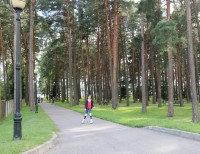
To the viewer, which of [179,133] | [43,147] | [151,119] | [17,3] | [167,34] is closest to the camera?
[43,147]

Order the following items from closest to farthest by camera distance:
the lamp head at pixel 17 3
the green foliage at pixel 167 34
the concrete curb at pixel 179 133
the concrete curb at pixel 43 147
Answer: the concrete curb at pixel 43 147 < the lamp head at pixel 17 3 < the concrete curb at pixel 179 133 < the green foliage at pixel 167 34

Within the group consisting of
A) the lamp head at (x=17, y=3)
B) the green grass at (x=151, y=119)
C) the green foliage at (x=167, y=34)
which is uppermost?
the green foliage at (x=167, y=34)

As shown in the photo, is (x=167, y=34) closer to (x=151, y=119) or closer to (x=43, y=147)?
(x=151, y=119)

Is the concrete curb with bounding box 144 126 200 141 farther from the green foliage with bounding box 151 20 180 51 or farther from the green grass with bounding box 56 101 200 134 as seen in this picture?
the green foliage with bounding box 151 20 180 51

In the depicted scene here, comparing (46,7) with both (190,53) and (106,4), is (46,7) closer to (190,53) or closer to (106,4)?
(106,4)

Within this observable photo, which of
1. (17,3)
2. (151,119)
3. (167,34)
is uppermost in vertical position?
(167,34)

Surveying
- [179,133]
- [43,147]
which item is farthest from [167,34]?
[43,147]

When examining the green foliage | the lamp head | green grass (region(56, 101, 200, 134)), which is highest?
the green foliage

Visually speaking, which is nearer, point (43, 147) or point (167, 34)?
point (43, 147)

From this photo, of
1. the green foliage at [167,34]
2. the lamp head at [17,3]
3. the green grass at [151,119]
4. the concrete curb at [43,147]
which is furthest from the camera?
→ the green foliage at [167,34]

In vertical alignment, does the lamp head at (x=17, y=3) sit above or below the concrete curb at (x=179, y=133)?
above

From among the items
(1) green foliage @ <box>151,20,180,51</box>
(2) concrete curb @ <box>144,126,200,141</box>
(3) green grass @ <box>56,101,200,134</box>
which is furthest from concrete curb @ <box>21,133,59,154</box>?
(1) green foliage @ <box>151,20,180,51</box>

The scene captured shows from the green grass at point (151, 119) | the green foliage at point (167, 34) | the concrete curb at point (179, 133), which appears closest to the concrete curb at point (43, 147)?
the concrete curb at point (179, 133)

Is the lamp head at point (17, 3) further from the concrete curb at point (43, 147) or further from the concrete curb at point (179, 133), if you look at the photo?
the concrete curb at point (179, 133)
